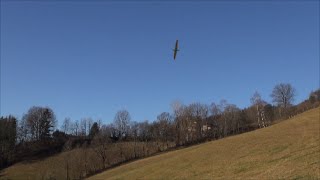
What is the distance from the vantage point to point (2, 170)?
129625 millimetres

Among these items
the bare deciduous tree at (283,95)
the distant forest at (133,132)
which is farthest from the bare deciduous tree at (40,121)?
the bare deciduous tree at (283,95)

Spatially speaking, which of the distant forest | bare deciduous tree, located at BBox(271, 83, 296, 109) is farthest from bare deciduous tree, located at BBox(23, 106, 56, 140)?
bare deciduous tree, located at BBox(271, 83, 296, 109)

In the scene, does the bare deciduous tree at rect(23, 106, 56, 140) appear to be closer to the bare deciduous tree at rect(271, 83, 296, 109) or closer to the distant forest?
the distant forest

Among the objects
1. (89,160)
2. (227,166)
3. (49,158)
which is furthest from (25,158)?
(227,166)

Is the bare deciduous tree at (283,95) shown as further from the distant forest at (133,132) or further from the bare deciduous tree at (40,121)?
the bare deciduous tree at (40,121)

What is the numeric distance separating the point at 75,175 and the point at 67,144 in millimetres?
46533

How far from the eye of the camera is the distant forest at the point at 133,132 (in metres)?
128

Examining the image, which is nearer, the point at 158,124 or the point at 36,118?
the point at 158,124

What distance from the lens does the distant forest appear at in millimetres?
127875

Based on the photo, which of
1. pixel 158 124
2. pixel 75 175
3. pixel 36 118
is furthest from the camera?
pixel 36 118

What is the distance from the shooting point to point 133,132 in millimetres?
172375

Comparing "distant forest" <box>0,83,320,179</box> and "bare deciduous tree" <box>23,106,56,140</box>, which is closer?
"distant forest" <box>0,83,320,179</box>

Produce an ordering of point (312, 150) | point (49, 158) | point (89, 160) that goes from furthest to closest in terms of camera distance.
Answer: point (49, 158) < point (89, 160) < point (312, 150)

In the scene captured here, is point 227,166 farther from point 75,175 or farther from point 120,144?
point 120,144
